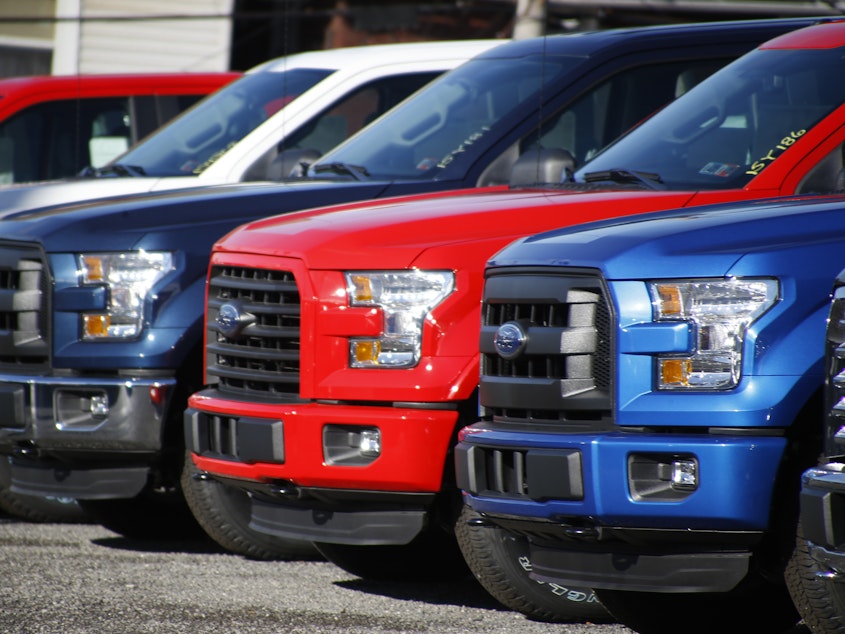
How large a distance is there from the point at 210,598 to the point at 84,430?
0.99m

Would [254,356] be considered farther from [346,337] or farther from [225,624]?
[225,624]

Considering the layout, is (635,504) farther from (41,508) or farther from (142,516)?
(41,508)

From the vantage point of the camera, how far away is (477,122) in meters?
7.97

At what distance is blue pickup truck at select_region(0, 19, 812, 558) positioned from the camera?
23.1 ft

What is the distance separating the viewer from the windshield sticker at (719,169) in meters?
6.26

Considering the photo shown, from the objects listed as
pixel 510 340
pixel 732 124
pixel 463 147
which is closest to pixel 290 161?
pixel 463 147

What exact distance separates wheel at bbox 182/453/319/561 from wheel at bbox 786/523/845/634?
293 centimetres

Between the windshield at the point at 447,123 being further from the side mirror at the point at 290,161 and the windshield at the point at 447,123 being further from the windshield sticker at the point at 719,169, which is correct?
the windshield sticker at the point at 719,169

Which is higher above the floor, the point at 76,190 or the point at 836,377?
the point at 836,377

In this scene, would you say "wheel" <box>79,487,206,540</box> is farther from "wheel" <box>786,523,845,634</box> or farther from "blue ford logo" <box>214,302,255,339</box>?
"wheel" <box>786,523,845,634</box>

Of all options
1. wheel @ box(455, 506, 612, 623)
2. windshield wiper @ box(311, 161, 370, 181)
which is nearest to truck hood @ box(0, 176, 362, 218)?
windshield wiper @ box(311, 161, 370, 181)

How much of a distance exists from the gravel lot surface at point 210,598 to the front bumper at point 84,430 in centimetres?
34

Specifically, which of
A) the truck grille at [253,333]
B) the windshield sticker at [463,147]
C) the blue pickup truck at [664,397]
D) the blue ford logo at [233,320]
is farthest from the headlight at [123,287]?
the blue pickup truck at [664,397]

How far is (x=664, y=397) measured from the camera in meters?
4.68
